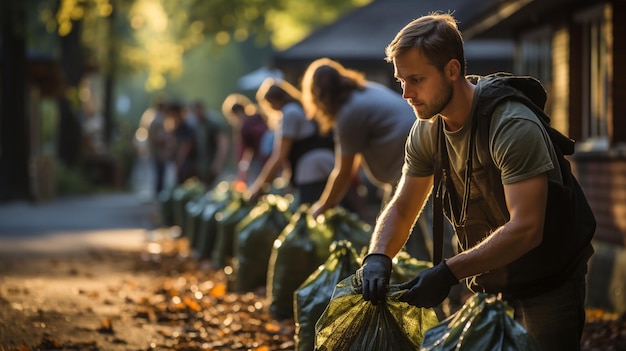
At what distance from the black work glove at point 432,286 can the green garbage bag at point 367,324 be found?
17.7 inches

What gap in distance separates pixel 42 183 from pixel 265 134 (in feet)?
44.1

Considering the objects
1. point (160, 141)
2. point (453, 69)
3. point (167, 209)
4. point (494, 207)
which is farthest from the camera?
point (160, 141)

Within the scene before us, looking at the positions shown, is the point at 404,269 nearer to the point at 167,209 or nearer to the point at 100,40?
the point at 167,209

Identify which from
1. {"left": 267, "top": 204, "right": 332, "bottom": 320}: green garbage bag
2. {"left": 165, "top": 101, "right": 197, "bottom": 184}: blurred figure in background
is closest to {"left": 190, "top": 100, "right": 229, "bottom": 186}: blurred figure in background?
{"left": 165, "top": 101, "right": 197, "bottom": 184}: blurred figure in background

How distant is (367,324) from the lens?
4.83 metres

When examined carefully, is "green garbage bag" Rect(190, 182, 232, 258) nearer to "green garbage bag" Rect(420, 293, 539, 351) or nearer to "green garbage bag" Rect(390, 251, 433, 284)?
"green garbage bag" Rect(390, 251, 433, 284)

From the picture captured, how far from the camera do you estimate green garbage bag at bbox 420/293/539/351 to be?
3961 millimetres

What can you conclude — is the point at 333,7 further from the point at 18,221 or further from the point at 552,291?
the point at 552,291

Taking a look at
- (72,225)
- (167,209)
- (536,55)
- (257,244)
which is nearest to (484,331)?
(257,244)

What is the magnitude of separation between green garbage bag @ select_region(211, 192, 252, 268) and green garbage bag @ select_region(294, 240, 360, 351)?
17.9 feet

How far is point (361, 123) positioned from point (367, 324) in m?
3.76

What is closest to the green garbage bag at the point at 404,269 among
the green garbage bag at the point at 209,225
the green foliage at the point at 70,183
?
the green garbage bag at the point at 209,225

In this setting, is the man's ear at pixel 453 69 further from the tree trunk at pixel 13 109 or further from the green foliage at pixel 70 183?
the green foliage at pixel 70 183

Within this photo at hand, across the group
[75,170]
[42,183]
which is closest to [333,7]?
[75,170]
